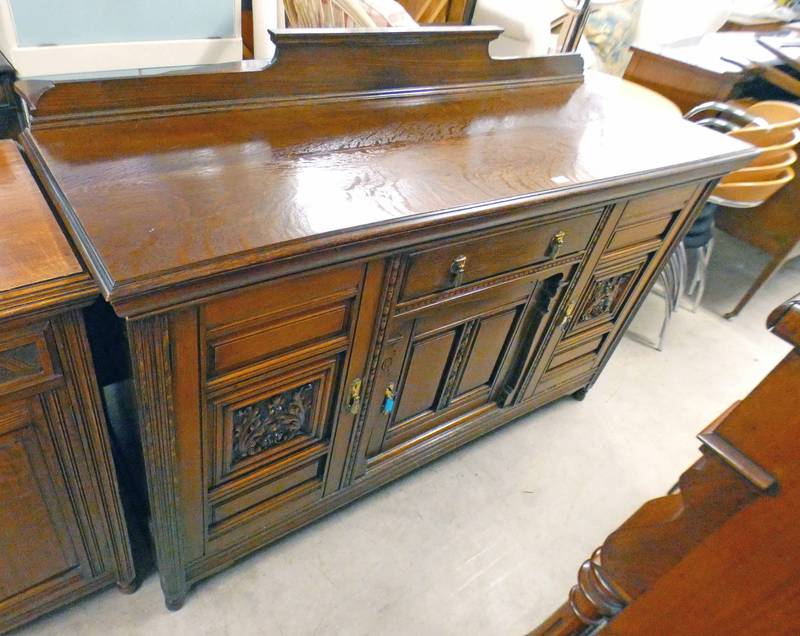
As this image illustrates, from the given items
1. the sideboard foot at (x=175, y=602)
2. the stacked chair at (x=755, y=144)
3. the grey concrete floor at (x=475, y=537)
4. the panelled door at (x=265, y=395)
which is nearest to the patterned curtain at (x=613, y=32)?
the stacked chair at (x=755, y=144)

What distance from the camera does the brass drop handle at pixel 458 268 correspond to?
87 centimetres

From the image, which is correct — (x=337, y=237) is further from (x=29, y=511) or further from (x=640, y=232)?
(x=640, y=232)

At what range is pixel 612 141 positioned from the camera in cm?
109

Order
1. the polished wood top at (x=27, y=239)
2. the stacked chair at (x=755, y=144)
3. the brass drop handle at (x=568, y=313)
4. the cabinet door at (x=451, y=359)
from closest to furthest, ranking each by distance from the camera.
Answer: the polished wood top at (x=27, y=239), the cabinet door at (x=451, y=359), the brass drop handle at (x=568, y=313), the stacked chair at (x=755, y=144)

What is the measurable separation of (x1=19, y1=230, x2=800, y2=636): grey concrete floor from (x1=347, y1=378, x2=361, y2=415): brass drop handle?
393 mm

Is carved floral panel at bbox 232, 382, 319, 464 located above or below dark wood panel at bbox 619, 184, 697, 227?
below

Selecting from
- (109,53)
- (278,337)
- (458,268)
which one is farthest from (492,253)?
(109,53)

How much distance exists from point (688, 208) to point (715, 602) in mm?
1009

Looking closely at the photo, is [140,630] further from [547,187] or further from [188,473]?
[547,187]

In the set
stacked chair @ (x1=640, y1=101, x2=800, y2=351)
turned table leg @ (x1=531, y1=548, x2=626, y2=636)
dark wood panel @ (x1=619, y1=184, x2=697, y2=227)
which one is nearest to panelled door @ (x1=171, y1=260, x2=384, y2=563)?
turned table leg @ (x1=531, y1=548, x2=626, y2=636)

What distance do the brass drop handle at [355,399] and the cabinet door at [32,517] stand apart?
433 mm

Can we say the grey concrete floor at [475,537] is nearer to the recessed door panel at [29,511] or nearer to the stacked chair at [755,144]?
the recessed door panel at [29,511]

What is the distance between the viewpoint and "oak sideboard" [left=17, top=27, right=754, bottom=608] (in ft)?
2.15

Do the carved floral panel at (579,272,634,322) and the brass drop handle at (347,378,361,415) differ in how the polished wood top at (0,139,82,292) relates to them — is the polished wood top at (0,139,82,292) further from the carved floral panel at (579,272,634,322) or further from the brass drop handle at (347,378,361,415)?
the carved floral panel at (579,272,634,322)
